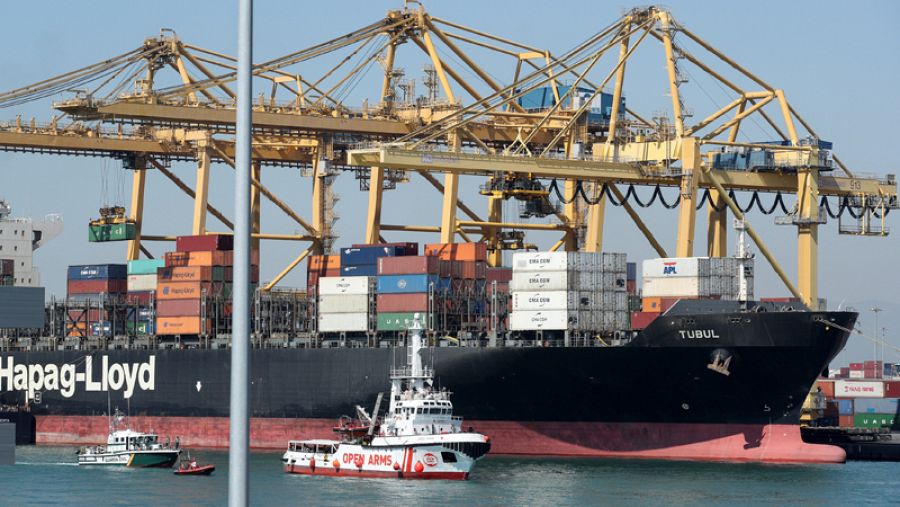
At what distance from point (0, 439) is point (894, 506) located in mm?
27913

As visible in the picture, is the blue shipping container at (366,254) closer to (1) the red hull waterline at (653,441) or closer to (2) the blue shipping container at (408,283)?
(2) the blue shipping container at (408,283)

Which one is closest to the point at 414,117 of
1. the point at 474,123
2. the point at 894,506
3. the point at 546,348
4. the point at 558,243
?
the point at 474,123

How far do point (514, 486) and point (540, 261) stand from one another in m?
Answer: 10.0

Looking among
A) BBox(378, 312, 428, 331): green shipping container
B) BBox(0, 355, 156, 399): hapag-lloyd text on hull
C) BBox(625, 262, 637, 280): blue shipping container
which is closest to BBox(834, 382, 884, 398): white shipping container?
BBox(625, 262, 637, 280): blue shipping container

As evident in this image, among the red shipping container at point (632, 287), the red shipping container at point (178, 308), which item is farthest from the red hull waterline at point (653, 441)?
the red shipping container at point (632, 287)

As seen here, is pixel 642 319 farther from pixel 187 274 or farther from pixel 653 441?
pixel 187 274

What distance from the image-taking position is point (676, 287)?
4719cm

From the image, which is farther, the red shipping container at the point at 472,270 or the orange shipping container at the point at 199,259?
the orange shipping container at the point at 199,259

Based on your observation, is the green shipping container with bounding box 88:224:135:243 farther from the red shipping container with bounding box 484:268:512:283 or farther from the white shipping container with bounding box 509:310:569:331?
the white shipping container with bounding box 509:310:569:331

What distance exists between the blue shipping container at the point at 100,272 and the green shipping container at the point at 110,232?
1.20 m

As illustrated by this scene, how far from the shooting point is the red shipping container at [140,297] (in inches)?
2263

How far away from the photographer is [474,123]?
55344mm

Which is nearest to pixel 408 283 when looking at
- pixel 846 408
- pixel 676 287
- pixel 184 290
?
pixel 676 287

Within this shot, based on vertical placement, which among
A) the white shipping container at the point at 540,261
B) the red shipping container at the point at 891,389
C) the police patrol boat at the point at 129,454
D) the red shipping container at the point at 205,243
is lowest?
the police patrol boat at the point at 129,454
